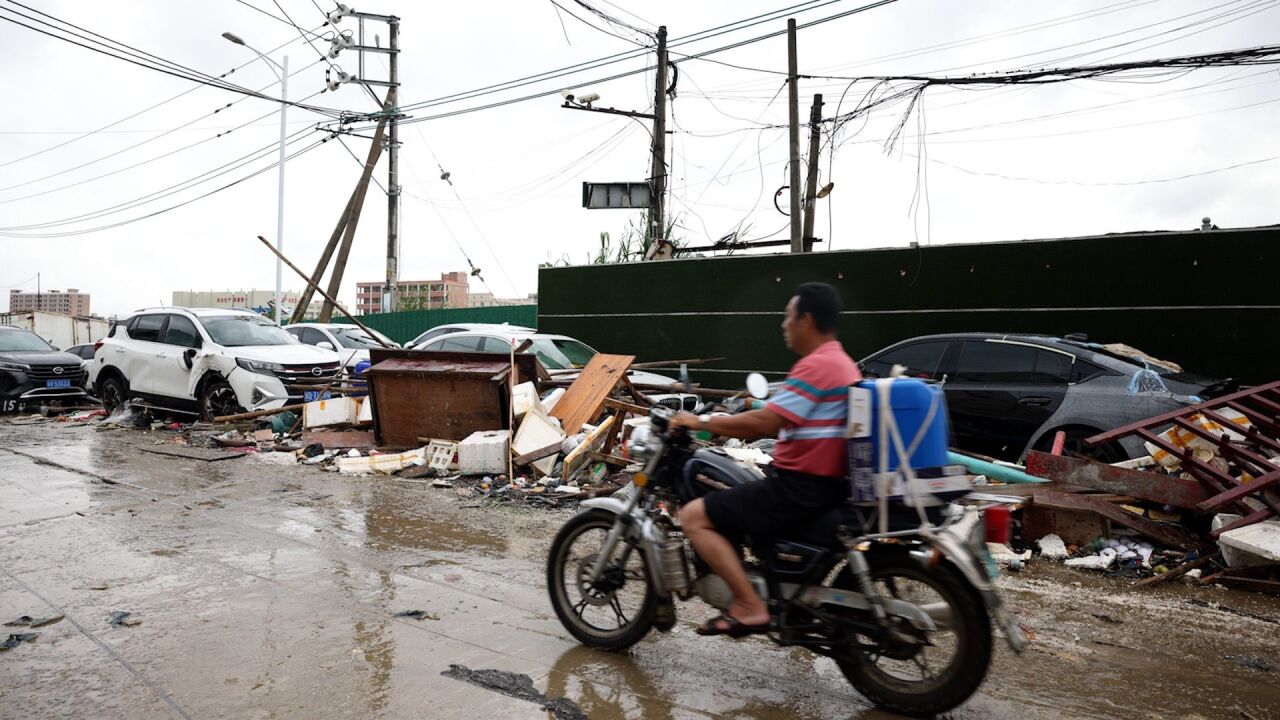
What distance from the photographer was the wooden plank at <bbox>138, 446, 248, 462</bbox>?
1106cm

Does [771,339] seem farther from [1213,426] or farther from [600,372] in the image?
[1213,426]

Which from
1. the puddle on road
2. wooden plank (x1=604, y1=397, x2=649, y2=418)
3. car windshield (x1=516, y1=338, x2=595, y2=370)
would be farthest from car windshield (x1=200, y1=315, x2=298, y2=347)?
the puddle on road

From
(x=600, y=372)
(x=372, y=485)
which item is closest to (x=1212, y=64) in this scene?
(x=600, y=372)

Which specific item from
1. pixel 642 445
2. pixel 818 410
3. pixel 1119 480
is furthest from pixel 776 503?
pixel 1119 480

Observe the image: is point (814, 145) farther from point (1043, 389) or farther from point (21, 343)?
point (21, 343)

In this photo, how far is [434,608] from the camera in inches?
199

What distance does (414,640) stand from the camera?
14.7ft

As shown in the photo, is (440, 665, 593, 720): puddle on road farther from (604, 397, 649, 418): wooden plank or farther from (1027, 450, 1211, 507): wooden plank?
(604, 397, 649, 418): wooden plank

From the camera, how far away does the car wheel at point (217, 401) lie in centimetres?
1357

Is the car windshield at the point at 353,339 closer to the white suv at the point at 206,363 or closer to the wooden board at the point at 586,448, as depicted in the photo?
the white suv at the point at 206,363

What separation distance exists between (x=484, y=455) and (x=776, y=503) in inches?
251

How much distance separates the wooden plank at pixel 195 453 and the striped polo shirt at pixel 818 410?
9613 mm

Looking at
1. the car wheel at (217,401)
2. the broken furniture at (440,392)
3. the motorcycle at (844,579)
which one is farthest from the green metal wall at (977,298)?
the motorcycle at (844,579)

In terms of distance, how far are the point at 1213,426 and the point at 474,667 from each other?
6.65m
